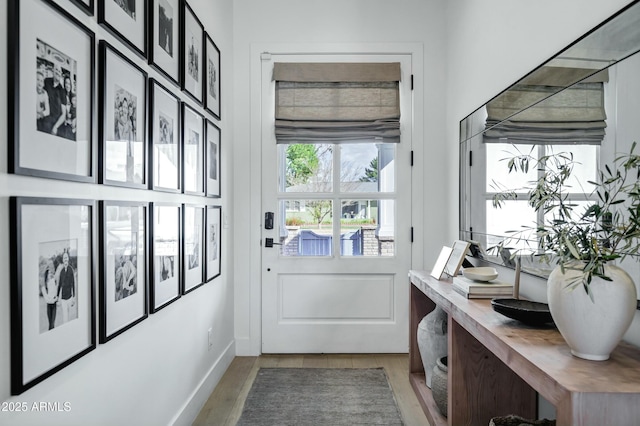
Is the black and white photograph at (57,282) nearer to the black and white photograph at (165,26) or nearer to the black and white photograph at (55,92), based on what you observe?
the black and white photograph at (55,92)

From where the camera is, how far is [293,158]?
3.28 m

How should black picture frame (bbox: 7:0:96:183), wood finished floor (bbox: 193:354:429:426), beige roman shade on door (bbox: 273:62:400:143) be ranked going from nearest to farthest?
1. black picture frame (bbox: 7:0:96:183)
2. wood finished floor (bbox: 193:354:429:426)
3. beige roman shade on door (bbox: 273:62:400:143)

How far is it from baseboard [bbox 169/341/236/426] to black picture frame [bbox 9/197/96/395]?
979 millimetres

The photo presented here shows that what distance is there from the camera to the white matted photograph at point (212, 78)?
2511 millimetres

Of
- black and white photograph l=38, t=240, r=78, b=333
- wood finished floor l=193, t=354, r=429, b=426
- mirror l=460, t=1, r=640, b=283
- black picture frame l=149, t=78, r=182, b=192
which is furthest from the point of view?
wood finished floor l=193, t=354, r=429, b=426

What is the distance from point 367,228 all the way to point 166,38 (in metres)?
1.95

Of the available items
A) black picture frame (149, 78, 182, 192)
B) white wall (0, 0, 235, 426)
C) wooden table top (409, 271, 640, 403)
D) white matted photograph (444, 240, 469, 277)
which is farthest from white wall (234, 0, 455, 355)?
wooden table top (409, 271, 640, 403)

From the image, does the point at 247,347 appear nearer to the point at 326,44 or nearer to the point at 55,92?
the point at 326,44

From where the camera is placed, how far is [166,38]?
1890 millimetres

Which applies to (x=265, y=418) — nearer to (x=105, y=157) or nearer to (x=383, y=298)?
(x=383, y=298)

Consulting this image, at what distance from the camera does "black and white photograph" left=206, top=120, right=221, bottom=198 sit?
8.30ft

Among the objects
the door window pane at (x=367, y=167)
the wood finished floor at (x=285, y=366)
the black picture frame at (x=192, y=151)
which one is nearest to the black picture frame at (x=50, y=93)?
the black picture frame at (x=192, y=151)

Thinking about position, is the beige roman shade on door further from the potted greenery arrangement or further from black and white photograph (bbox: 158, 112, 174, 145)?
the potted greenery arrangement

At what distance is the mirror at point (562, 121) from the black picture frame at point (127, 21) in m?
1.60
